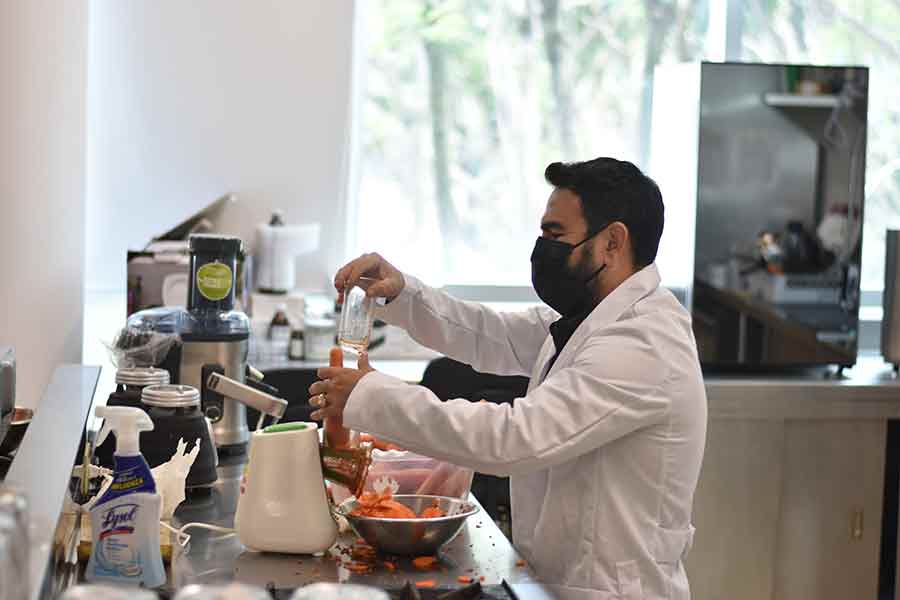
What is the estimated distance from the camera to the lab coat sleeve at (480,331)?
2637 mm

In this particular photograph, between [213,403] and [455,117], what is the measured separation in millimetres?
2442

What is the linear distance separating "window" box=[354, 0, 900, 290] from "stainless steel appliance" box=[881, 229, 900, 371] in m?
1.05

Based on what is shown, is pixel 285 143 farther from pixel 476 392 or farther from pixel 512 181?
pixel 476 392

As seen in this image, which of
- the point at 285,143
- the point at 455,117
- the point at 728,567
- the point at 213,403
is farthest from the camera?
the point at 455,117

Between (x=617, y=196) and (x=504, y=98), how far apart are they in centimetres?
255

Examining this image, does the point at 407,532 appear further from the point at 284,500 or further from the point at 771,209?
the point at 771,209

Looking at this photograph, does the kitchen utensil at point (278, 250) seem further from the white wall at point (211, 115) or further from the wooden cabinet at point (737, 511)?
the wooden cabinet at point (737, 511)

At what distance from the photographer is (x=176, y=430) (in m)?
2.17

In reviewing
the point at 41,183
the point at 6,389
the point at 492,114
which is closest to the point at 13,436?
the point at 6,389

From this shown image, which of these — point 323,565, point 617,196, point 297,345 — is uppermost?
point 617,196

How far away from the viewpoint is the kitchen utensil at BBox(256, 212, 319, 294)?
4203mm

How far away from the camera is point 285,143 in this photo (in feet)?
14.5

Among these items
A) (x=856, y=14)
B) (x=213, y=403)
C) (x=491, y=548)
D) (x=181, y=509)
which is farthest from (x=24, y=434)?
(x=856, y=14)

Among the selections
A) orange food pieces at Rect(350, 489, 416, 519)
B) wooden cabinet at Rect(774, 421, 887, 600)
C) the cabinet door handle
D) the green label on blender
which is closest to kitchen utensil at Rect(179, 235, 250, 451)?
the green label on blender
